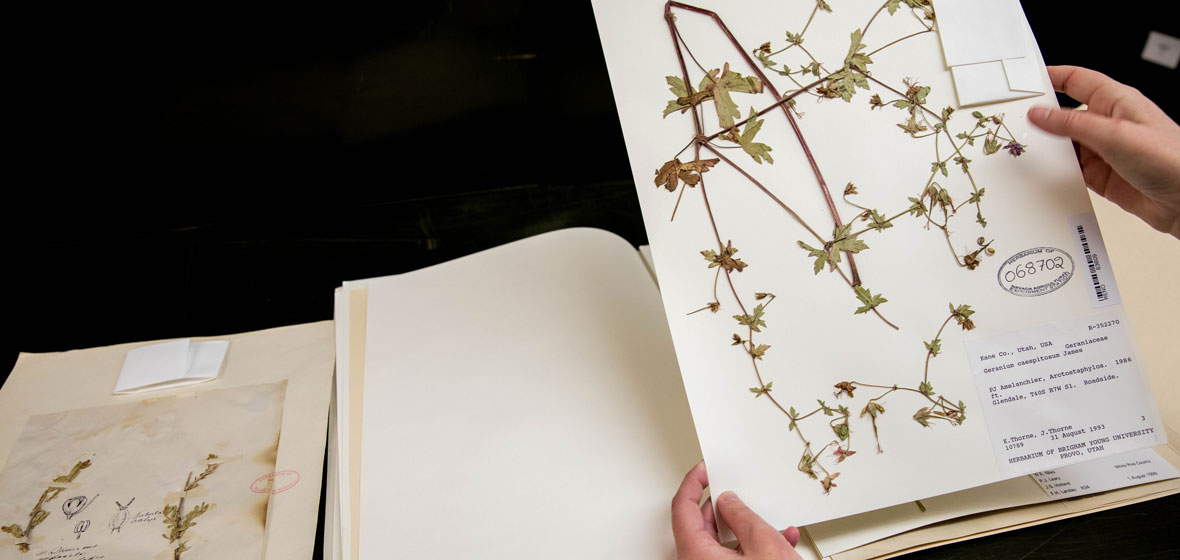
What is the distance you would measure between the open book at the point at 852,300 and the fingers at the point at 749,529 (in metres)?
0.02

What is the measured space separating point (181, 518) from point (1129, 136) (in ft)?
3.39

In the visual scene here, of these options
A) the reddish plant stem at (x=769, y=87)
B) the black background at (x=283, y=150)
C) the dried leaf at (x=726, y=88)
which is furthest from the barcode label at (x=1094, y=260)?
the black background at (x=283, y=150)

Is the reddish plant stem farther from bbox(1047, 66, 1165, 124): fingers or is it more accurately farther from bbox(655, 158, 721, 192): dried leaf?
bbox(1047, 66, 1165, 124): fingers

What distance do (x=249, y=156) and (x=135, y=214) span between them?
0.65 ft

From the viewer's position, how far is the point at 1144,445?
2.35 feet

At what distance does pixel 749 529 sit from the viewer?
2.12 ft

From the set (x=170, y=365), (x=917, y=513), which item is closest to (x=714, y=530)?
(x=917, y=513)

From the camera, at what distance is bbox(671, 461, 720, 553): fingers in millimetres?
672

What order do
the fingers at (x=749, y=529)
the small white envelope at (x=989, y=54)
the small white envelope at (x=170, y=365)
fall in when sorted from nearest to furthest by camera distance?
1. the fingers at (x=749, y=529)
2. the small white envelope at (x=989, y=54)
3. the small white envelope at (x=170, y=365)

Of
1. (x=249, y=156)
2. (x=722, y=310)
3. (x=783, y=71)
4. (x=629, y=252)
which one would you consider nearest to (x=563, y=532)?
(x=722, y=310)

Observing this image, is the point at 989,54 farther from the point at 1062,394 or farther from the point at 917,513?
the point at 917,513

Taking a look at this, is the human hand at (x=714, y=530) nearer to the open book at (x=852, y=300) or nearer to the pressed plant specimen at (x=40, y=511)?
the open book at (x=852, y=300)

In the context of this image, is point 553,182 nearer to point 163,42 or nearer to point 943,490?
point 163,42

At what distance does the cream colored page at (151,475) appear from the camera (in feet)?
2.48
